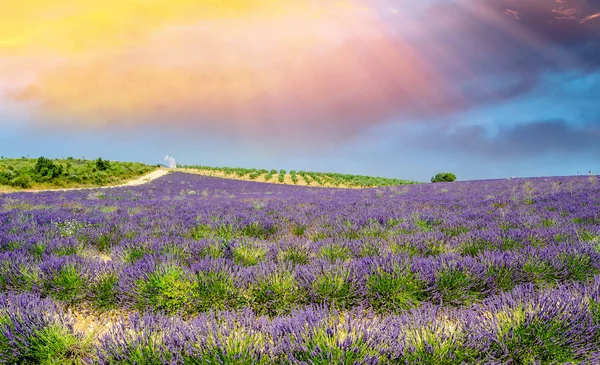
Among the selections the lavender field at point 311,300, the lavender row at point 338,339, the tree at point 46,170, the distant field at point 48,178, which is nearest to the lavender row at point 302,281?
the lavender field at point 311,300

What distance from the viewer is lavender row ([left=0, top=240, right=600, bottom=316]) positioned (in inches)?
117

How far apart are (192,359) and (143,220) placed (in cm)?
571

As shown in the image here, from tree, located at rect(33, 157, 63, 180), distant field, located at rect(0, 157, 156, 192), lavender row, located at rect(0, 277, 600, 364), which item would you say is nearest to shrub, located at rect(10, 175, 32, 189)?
distant field, located at rect(0, 157, 156, 192)

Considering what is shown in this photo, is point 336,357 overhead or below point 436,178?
below

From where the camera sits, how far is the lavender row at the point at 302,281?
A: 296cm

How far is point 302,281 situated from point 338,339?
1.09m

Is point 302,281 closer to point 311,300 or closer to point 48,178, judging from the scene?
point 311,300

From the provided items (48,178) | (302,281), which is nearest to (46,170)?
(48,178)

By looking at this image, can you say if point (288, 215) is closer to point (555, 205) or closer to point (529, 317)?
point (529, 317)

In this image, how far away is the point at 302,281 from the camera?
3092 mm

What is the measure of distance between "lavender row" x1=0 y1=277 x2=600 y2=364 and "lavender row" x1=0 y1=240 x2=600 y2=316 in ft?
1.64

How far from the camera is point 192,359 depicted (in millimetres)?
2057

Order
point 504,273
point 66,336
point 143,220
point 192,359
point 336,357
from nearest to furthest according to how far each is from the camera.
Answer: point 336,357
point 192,359
point 66,336
point 504,273
point 143,220

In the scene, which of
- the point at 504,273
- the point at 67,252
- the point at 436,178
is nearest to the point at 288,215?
the point at 67,252
